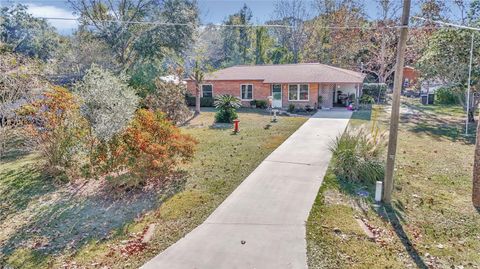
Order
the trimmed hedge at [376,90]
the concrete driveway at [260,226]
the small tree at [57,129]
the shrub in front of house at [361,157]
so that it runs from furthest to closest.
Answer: the trimmed hedge at [376,90]
the small tree at [57,129]
the shrub in front of house at [361,157]
the concrete driveway at [260,226]

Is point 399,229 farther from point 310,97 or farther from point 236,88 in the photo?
point 236,88

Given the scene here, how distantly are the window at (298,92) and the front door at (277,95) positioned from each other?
2.54ft

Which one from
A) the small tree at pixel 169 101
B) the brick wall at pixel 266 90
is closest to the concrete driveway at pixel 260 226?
the small tree at pixel 169 101

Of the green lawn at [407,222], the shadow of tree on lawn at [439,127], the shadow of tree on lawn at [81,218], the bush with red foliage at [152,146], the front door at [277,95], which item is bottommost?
the shadow of tree on lawn at [81,218]

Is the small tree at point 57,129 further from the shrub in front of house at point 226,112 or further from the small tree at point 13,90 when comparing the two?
the shrub in front of house at point 226,112

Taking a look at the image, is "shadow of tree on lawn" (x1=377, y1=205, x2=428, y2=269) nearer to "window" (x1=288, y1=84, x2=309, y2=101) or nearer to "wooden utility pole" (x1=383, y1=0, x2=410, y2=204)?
"wooden utility pole" (x1=383, y1=0, x2=410, y2=204)

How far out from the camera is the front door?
26.6m

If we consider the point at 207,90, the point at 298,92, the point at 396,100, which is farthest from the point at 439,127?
the point at 207,90

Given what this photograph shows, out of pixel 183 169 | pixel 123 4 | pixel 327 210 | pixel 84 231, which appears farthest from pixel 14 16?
pixel 327 210

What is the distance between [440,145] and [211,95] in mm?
19240

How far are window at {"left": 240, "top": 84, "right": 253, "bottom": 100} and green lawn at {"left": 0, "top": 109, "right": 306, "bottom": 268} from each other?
15940mm

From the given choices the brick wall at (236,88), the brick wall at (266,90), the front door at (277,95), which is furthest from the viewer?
the brick wall at (236,88)

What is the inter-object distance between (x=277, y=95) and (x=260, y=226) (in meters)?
20.7

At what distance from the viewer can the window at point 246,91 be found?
91.6ft
